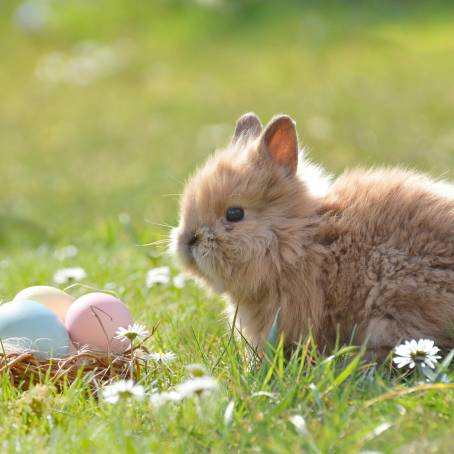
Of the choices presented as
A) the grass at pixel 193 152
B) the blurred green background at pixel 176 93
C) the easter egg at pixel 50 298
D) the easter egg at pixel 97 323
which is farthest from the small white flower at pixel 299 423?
the blurred green background at pixel 176 93

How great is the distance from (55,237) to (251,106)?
6657 mm

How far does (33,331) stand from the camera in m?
3.29

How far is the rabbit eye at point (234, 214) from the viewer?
3.48 meters

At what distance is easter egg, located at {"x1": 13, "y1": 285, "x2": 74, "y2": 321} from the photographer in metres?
3.67

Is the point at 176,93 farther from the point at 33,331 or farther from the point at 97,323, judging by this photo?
the point at 33,331

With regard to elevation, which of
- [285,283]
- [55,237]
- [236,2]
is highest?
[236,2]

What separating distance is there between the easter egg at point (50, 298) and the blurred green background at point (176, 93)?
225 centimetres

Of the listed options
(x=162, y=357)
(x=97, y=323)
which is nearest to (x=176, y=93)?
(x=97, y=323)

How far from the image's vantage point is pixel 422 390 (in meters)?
2.68

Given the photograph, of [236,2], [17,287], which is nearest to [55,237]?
[17,287]

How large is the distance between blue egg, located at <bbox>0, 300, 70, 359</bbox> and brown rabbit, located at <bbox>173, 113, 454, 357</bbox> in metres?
0.62

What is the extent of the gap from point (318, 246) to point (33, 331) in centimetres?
123

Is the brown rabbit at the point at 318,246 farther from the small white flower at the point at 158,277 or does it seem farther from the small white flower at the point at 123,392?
the small white flower at the point at 123,392

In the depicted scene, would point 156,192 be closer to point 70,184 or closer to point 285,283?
point 70,184
